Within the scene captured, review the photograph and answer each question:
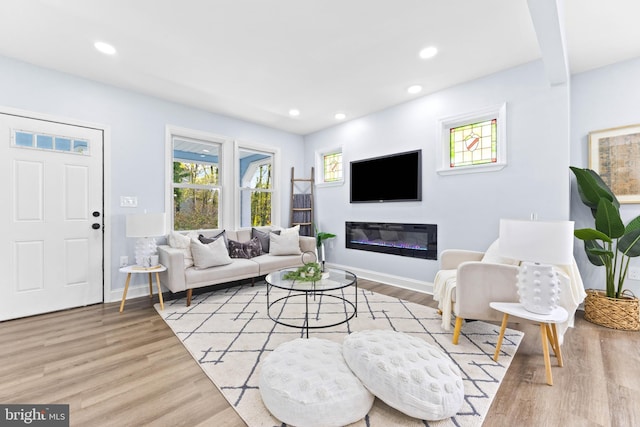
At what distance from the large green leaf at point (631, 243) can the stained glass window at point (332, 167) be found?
3.45 meters

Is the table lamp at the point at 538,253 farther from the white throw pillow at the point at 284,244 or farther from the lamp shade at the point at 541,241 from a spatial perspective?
the white throw pillow at the point at 284,244

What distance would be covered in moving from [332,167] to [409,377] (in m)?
4.10

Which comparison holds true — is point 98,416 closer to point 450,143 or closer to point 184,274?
point 184,274

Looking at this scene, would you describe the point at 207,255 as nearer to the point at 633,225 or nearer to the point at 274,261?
the point at 274,261

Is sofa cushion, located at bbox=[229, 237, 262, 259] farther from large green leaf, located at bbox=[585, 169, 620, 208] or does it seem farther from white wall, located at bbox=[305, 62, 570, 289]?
large green leaf, located at bbox=[585, 169, 620, 208]

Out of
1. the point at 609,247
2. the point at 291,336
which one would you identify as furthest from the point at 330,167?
the point at 609,247

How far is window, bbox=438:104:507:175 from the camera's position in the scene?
3.12 meters

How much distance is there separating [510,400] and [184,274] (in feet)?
9.82

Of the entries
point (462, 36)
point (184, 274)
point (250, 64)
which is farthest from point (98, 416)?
point (462, 36)

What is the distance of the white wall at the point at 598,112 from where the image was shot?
2787 millimetres

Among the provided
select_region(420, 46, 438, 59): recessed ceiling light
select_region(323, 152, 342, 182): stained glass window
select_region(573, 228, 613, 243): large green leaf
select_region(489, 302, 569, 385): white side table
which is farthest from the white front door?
select_region(573, 228, 613, 243): large green leaf

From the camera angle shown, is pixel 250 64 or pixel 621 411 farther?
pixel 250 64

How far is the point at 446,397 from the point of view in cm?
138

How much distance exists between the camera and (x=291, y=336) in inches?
93.6
